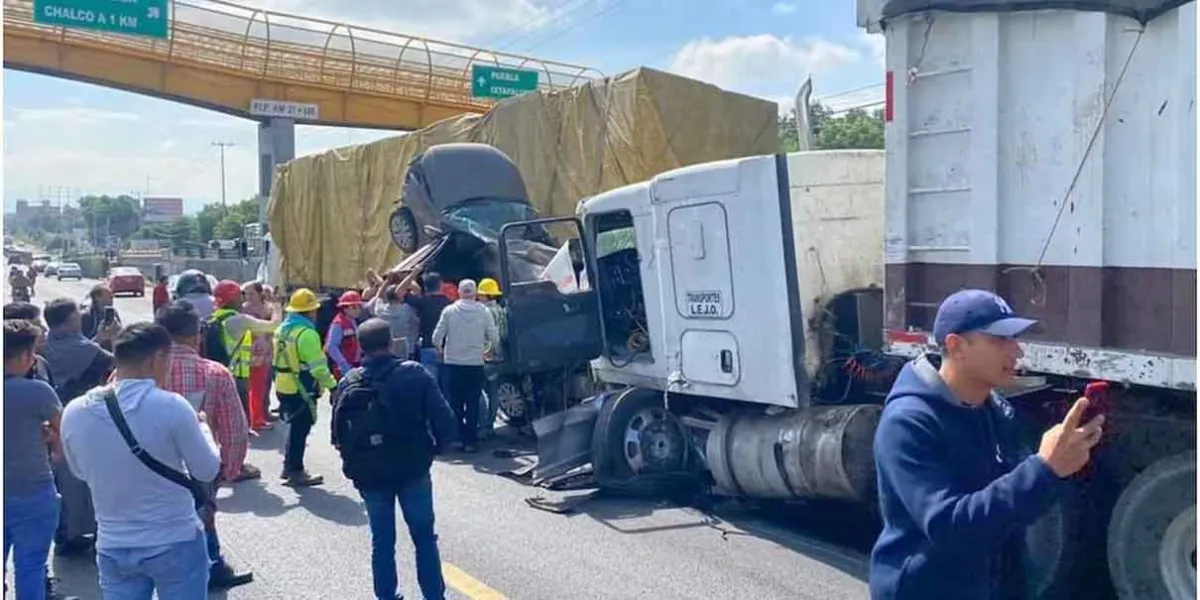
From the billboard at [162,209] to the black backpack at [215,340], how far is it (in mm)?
153849

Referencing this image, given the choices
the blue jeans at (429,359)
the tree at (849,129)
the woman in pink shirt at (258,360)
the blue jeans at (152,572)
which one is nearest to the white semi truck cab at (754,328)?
the blue jeans at (429,359)

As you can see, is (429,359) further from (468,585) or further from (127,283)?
(127,283)

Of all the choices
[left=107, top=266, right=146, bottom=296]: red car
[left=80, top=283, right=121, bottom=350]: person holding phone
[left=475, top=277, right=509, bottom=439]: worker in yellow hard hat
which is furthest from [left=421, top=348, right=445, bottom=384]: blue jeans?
[left=107, top=266, right=146, bottom=296]: red car

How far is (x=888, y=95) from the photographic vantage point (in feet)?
18.7

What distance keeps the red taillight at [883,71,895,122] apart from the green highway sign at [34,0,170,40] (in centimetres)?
2099

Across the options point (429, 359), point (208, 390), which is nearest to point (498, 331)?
point (429, 359)

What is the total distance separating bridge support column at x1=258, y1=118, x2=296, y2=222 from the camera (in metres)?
29.5

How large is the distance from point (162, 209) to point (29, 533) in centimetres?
19124

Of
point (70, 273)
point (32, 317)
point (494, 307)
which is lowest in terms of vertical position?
point (494, 307)

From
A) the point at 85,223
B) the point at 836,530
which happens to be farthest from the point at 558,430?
the point at 85,223

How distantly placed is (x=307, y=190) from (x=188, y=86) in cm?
849

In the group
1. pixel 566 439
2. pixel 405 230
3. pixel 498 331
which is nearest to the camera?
pixel 566 439

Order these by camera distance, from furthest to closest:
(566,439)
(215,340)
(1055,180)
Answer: (215,340) → (566,439) → (1055,180)

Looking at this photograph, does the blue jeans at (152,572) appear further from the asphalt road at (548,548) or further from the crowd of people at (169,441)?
the asphalt road at (548,548)
